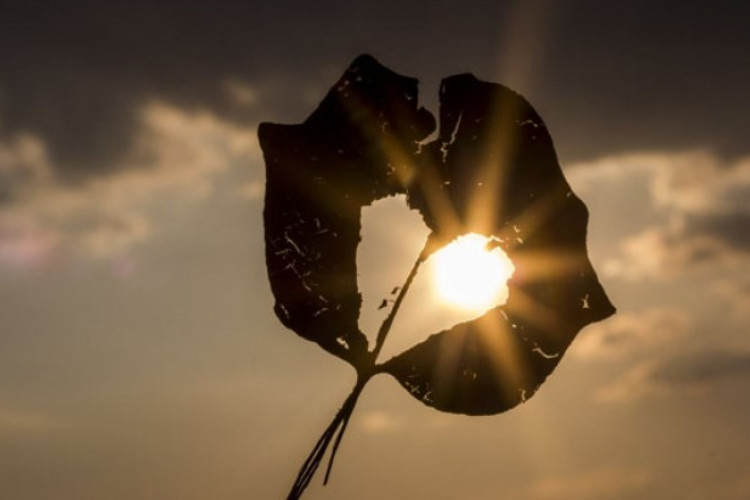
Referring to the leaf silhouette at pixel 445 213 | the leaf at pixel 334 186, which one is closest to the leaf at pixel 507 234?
the leaf silhouette at pixel 445 213

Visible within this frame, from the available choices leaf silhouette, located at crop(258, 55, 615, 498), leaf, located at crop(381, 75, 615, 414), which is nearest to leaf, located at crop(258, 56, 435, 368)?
leaf silhouette, located at crop(258, 55, 615, 498)

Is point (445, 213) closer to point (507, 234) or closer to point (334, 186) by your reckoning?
point (507, 234)

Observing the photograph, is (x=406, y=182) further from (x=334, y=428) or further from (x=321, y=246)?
(x=334, y=428)

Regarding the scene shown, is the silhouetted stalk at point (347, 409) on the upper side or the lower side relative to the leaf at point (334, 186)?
lower

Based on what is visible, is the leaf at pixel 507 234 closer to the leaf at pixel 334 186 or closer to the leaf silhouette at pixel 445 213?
the leaf silhouette at pixel 445 213

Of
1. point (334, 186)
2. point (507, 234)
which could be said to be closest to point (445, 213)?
point (507, 234)

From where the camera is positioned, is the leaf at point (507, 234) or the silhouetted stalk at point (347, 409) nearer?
the silhouetted stalk at point (347, 409)
